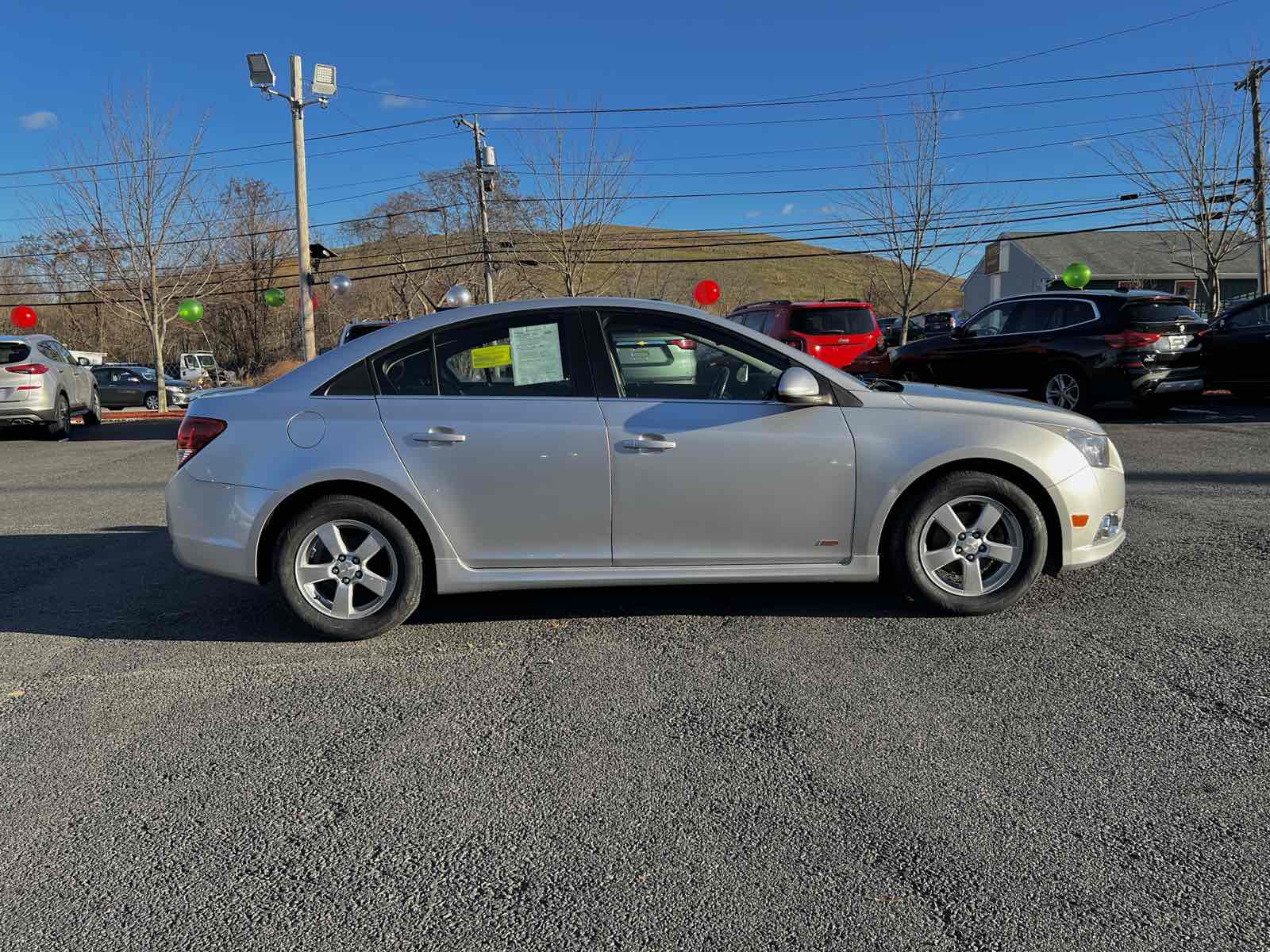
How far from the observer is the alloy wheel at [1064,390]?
1203 cm

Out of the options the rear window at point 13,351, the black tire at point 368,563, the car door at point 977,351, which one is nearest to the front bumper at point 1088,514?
the black tire at point 368,563

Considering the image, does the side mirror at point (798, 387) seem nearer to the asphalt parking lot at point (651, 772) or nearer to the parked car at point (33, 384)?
the asphalt parking lot at point (651, 772)

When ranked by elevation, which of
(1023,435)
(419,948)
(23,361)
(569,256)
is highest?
(569,256)

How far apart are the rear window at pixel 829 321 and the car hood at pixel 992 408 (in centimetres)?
931

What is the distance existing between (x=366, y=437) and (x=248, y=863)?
2.12 m

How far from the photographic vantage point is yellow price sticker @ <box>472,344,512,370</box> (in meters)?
4.38

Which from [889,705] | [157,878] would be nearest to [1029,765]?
[889,705]

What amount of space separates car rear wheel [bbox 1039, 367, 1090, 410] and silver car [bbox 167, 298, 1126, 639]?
27.9 feet

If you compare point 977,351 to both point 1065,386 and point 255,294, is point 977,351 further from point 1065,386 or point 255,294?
point 255,294

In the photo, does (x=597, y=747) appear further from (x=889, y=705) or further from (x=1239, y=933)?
(x=1239, y=933)

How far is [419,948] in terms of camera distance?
216 cm

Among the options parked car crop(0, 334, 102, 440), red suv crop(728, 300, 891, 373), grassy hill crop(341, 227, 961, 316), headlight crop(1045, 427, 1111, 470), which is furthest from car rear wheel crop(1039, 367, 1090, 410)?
grassy hill crop(341, 227, 961, 316)

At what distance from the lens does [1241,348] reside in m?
13.4

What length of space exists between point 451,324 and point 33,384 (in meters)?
12.0
